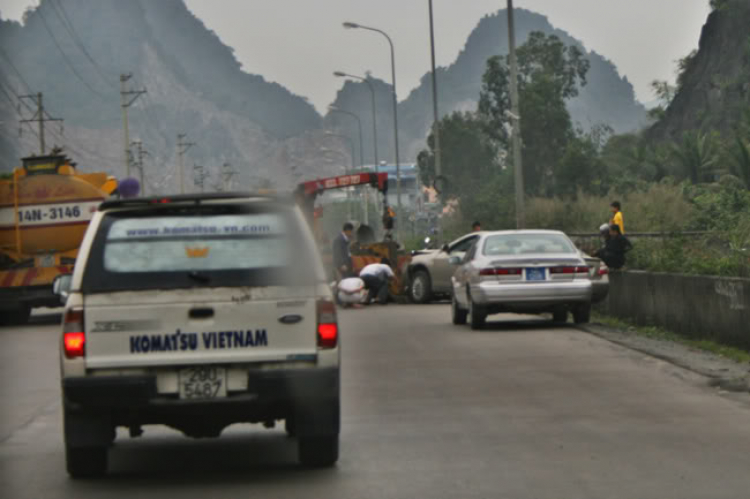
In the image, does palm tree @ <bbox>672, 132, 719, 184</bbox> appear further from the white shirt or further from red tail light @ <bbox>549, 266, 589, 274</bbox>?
red tail light @ <bbox>549, 266, 589, 274</bbox>

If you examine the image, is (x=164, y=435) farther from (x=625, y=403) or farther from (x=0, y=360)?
(x=0, y=360)

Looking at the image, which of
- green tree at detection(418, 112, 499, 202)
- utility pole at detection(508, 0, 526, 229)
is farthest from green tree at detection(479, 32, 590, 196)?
utility pole at detection(508, 0, 526, 229)

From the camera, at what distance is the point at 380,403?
11.8 meters

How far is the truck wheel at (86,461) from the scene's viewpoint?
822cm

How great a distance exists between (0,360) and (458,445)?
34.1 ft

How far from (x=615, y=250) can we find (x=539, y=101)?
70.6 metres

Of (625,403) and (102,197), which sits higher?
(102,197)

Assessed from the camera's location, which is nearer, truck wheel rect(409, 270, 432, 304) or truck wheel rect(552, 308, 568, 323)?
truck wheel rect(552, 308, 568, 323)

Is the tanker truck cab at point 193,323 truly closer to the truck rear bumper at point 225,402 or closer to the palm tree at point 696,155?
the truck rear bumper at point 225,402

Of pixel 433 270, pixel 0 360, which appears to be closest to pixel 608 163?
pixel 433 270

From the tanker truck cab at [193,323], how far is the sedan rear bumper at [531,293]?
11550 mm

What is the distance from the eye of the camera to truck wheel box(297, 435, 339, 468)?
A: 8422 mm

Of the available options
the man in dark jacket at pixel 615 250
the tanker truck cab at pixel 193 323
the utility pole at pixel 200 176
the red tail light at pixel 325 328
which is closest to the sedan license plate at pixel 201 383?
the tanker truck cab at pixel 193 323

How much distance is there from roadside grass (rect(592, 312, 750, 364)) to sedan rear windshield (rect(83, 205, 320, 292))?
735 cm
